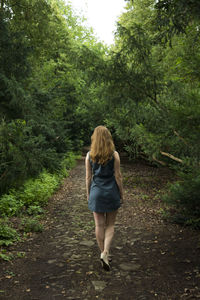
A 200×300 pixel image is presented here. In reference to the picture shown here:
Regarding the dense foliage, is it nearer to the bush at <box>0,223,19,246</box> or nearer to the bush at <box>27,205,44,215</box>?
the bush at <box>27,205,44,215</box>

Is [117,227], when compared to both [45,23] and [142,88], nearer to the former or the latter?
[142,88]

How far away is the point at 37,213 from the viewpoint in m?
8.05

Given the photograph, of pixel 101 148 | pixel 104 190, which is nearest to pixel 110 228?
pixel 104 190

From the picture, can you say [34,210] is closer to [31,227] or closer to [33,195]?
[33,195]

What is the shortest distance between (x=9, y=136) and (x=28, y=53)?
681cm

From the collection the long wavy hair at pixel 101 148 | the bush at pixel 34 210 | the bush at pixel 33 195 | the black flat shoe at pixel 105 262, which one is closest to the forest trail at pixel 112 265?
the black flat shoe at pixel 105 262

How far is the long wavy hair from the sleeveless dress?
10 centimetres

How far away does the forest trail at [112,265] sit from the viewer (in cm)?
383

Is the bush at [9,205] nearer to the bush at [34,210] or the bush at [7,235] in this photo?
the bush at [34,210]

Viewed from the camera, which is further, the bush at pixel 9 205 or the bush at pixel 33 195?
the bush at pixel 33 195

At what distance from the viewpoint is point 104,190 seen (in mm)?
4586

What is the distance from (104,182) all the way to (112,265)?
138 centimetres

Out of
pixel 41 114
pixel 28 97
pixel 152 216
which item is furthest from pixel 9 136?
pixel 41 114

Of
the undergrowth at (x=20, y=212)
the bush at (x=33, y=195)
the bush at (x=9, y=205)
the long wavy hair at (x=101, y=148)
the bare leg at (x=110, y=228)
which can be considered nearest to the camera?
the long wavy hair at (x=101, y=148)
